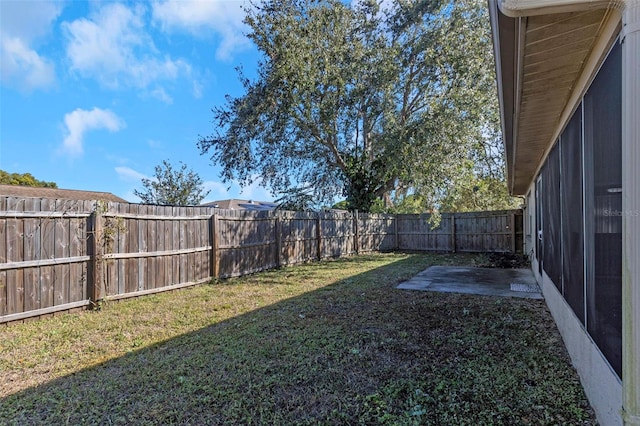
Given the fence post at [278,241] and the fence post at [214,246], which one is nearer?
the fence post at [214,246]

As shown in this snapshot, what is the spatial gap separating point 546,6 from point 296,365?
3141mm

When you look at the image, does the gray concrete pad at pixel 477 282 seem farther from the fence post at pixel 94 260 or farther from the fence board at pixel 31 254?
the fence board at pixel 31 254

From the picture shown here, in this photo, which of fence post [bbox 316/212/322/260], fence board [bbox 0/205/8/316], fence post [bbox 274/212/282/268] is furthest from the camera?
fence post [bbox 316/212/322/260]

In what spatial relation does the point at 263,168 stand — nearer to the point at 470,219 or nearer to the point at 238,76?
the point at 238,76

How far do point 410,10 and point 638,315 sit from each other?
1298 centimetres

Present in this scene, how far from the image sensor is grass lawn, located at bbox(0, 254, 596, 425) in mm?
2369

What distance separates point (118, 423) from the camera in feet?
7.43

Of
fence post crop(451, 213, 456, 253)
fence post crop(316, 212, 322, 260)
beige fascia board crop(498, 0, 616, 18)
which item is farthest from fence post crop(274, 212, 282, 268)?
beige fascia board crop(498, 0, 616, 18)

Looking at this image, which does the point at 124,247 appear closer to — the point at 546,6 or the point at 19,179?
the point at 546,6

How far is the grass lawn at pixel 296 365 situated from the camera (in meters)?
2.37

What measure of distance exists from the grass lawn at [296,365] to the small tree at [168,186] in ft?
52.5

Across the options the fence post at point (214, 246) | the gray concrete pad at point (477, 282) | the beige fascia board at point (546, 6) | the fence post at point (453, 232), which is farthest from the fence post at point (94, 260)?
the fence post at point (453, 232)

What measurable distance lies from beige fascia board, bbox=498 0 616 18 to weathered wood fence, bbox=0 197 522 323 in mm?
5841

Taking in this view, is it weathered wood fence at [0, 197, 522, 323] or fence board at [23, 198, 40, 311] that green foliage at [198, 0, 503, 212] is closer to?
weathered wood fence at [0, 197, 522, 323]
